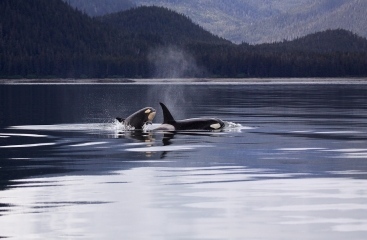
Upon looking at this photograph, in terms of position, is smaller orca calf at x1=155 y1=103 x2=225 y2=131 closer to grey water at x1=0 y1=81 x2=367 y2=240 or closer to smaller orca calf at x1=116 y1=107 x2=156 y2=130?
smaller orca calf at x1=116 y1=107 x2=156 y2=130

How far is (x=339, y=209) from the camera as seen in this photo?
2272 centimetres

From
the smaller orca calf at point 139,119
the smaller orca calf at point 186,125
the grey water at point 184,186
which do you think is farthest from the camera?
the smaller orca calf at point 139,119

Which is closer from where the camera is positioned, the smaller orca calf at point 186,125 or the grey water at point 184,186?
the grey water at point 184,186

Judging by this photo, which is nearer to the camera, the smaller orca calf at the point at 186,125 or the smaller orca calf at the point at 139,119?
the smaller orca calf at the point at 186,125

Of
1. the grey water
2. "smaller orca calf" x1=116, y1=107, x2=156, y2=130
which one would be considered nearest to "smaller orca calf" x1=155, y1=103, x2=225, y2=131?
"smaller orca calf" x1=116, y1=107, x2=156, y2=130

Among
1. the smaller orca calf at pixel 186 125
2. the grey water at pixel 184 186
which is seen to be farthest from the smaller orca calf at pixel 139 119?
the grey water at pixel 184 186

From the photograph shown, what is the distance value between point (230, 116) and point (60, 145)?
2627cm

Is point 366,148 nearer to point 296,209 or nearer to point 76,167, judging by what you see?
point 76,167

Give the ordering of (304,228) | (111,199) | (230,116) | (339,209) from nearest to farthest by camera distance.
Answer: (304,228)
(339,209)
(111,199)
(230,116)

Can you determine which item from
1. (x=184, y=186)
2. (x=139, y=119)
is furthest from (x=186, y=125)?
(x=184, y=186)

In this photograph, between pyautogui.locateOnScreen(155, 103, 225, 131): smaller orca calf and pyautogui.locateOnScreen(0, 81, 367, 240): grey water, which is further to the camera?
pyautogui.locateOnScreen(155, 103, 225, 131): smaller orca calf

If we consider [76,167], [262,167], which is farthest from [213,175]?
[76,167]

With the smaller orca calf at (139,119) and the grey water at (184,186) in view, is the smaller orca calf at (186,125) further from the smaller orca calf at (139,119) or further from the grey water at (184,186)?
the grey water at (184,186)

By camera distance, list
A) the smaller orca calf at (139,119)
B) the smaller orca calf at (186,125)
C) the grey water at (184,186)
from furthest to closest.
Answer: the smaller orca calf at (139,119) → the smaller orca calf at (186,125) → the grey water at (184,186)
